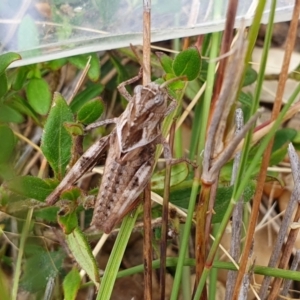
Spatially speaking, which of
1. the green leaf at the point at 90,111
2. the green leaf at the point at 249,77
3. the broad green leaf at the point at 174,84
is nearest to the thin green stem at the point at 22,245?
the green leaf at the point at 90,111

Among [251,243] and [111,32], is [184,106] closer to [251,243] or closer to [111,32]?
[111,32]

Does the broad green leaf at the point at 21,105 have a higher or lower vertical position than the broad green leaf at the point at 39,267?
higher

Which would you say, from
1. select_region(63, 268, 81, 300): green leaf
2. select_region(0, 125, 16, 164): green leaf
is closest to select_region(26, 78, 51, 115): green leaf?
select_region(0, 125, 16, 164): green leaf

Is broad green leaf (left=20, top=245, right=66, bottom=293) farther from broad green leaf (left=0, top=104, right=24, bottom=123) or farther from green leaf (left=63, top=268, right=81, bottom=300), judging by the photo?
broad green leaf (left=0, top=104, right=24, bottom=123)

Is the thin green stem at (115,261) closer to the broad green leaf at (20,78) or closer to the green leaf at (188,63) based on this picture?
the green leaf at (188,63)

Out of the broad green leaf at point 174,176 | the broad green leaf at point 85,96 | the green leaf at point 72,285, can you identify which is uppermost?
the broad green leaf at point 85,96

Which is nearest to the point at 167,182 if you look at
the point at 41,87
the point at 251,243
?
the point at 251,243
